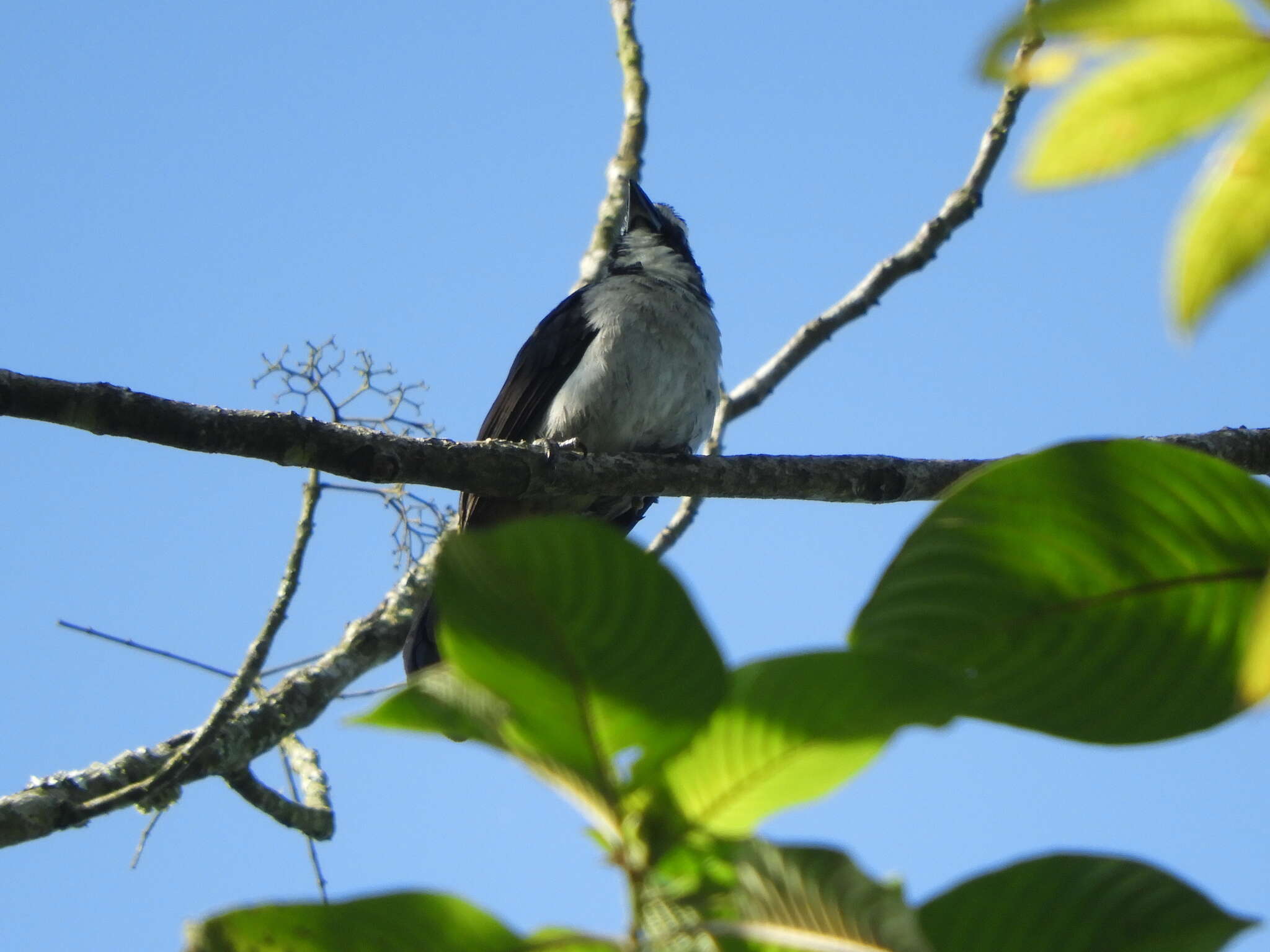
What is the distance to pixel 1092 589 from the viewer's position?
907mm

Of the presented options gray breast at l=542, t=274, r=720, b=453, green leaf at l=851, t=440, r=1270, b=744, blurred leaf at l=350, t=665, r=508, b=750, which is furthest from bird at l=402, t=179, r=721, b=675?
blurred leaf at l=350, t=665, r=508, b=750

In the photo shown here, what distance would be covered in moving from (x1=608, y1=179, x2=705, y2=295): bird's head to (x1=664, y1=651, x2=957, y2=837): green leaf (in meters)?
5.61

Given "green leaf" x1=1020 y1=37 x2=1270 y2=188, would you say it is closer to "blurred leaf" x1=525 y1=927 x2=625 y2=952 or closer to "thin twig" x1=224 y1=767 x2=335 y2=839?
"blurred leaf" x1=525 y1=927 x2=625 y2=952

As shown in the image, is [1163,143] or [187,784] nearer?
[1163,143]

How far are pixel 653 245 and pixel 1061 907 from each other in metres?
6.20

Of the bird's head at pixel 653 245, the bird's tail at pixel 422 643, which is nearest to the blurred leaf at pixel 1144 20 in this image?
the bird's tail at pixel 422 643

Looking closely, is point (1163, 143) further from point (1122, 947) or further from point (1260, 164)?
point (1122, 947)

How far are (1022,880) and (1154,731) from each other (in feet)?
0.67

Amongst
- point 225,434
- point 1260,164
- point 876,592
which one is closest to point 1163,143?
point 1260,164

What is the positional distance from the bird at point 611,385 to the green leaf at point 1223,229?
462cm

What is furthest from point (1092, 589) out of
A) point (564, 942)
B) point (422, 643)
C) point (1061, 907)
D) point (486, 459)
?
point (422, 643)

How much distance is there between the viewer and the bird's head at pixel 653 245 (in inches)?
253

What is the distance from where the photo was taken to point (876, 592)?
34.5 inches

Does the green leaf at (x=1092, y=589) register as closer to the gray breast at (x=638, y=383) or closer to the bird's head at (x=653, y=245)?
the gray breast at (x=638, y=383)
